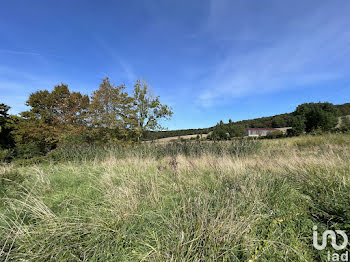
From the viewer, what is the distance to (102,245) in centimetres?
151

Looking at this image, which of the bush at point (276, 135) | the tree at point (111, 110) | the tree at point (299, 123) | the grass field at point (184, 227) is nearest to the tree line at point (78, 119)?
the tree at point (111, 110)

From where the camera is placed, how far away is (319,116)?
3553 cm

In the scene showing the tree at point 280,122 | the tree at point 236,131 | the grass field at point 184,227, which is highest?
the tree at point 280,122

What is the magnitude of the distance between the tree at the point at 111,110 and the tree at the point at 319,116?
3908 cm

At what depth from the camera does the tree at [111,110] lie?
12.6 meters

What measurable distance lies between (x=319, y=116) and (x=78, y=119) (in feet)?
161

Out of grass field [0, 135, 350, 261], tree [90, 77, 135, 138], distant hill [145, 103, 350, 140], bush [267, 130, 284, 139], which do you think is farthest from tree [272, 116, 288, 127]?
grass field [0, 135, 350, 261]

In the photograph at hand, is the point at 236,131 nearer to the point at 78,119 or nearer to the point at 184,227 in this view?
the point at 78,119

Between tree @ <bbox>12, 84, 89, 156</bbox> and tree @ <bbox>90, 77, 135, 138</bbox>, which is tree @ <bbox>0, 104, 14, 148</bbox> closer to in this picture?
tree @ <bbox>12, 84, 89, 156</bbox>

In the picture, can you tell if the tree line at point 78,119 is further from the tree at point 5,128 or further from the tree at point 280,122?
the tree at point 280,122

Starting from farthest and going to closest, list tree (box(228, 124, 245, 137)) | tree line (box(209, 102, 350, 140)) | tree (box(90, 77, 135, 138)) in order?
tree (box(228, 124, 245, 137)) → tree line (box(209, 102, 350, 140)) → tree (box(90, 77, 135, 138))

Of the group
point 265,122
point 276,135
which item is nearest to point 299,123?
point 276,135

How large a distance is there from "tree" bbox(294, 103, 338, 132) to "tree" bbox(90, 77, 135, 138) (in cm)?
3908

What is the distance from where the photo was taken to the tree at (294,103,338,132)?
108 feet
